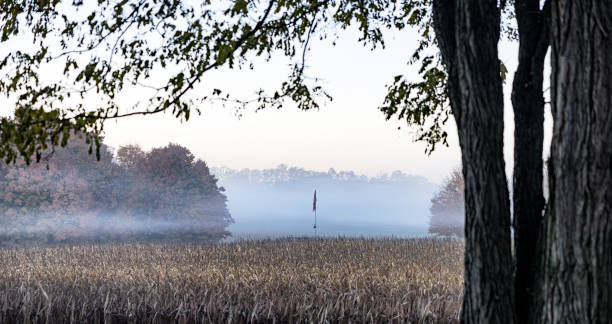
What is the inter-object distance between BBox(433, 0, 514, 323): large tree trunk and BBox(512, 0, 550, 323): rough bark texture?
504mm

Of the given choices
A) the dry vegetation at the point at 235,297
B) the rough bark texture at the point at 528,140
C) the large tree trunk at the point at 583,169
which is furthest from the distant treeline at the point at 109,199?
the large tree trunk at the point at 583,169

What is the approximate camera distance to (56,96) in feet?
22.1

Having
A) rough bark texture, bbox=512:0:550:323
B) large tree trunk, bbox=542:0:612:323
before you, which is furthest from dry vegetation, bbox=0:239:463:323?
large tree trunk, bbox=542:0:612:323

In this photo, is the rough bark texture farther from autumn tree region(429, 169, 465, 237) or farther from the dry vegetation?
autumn tree region(429, 169, 465, 237)

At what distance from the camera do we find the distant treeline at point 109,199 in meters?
31.7

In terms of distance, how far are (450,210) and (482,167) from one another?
46181 millimetres

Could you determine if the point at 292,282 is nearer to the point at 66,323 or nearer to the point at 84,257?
the point at 66,323

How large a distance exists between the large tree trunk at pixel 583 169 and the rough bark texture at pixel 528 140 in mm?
1190

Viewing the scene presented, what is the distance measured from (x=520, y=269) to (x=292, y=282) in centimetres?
654

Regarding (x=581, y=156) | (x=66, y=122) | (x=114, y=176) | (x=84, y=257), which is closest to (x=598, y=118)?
(x=581, y=156)

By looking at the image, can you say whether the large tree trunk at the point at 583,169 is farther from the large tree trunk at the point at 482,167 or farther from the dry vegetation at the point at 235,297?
the dry vegetation at the point at 235,297

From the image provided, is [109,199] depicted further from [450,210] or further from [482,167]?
[482,167]

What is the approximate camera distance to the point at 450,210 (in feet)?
162

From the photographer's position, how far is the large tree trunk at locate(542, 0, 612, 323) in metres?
4.08
